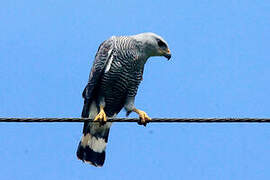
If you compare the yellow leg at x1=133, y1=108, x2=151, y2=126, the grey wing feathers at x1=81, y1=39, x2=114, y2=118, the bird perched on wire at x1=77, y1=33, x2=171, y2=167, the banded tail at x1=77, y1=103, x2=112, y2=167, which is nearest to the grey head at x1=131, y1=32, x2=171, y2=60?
the bird perched on wire at x1=77, y1=33, x2=171, y2=167

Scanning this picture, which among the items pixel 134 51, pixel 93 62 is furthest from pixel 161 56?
pixel 93 62

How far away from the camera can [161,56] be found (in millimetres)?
9836

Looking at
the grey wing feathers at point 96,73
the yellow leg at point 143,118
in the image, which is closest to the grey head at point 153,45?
the grey wing feathers at point 96,73

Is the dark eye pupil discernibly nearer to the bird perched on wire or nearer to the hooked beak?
the bird perched on wire

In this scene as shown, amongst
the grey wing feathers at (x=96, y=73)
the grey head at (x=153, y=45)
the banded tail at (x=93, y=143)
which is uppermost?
the grey head at (x=153, y=45)

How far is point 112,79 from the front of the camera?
31.0 feet

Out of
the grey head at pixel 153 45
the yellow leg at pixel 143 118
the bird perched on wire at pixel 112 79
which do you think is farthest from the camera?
the grey head at pixel 153 45

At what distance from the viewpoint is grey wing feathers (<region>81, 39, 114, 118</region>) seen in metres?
A: 9.43

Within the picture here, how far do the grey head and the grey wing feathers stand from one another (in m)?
0.57

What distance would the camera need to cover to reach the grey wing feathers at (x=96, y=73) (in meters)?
9.43

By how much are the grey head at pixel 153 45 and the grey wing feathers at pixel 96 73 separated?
0.57m

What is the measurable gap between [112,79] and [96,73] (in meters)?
0.30

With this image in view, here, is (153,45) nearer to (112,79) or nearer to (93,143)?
(112,79)

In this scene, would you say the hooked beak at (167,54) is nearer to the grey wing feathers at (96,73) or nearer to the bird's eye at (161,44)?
the bird's eye at (161,44)
